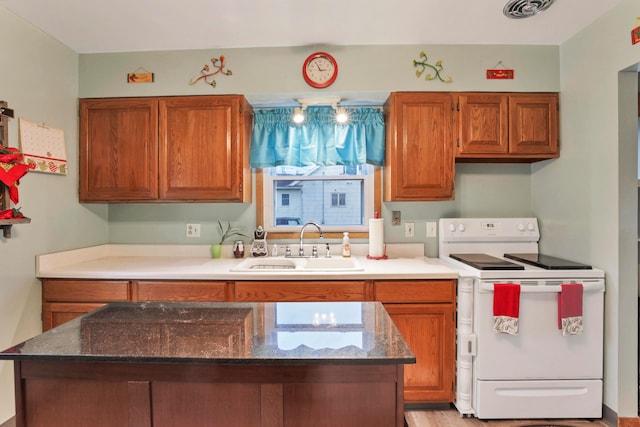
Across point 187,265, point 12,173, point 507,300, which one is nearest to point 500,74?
point 507,300

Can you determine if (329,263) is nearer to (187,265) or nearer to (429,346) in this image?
(429,346)

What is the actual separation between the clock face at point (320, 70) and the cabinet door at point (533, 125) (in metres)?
1.26

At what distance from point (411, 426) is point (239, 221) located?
1.85 metres

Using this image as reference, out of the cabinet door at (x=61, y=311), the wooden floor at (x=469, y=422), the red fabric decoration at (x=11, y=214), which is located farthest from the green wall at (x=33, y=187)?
the wooden floor at (x=469, y=422)

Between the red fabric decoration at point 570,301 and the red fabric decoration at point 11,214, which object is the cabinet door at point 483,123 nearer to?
the red fabric decoration at point 570,301

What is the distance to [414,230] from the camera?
270 cm

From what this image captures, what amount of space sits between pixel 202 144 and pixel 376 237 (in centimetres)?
143

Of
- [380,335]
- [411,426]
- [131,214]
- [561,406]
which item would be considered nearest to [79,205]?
[131,214]

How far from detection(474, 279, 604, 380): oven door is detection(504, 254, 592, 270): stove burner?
0.28ft

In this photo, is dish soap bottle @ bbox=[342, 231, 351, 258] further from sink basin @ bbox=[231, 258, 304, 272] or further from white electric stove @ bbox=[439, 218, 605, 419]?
white electric stove @ bbox=[439, 218, 605, 419]

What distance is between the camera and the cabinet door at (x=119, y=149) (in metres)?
2.39

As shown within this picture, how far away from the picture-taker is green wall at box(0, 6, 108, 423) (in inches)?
75.9

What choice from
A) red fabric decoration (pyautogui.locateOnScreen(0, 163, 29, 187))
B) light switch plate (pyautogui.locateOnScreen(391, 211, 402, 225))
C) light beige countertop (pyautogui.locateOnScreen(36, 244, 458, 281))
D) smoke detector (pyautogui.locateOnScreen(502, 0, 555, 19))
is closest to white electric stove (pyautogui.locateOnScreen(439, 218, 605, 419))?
light beige countertop (pyautogui.locateOnScreen(36, 244, 458, 281))

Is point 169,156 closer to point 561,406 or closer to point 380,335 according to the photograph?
point 380,335
